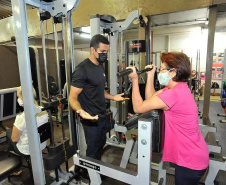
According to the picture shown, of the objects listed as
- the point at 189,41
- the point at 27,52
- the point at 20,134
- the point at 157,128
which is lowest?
the point at 20,134

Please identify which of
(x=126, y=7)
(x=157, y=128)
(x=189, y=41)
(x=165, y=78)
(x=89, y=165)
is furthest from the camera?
(x=189, y=41)

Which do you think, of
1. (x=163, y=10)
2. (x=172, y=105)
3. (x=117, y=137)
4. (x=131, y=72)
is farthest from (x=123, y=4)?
(x=172, y=105)

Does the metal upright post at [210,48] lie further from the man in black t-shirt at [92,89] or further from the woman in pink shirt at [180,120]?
the woman in pink shirt at [180,120]

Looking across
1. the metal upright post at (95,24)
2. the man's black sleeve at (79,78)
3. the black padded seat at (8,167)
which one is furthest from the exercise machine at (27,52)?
the metal upright post at (95,24)

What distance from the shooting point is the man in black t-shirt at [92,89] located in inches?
61.7

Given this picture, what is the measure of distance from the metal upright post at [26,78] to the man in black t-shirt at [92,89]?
36 centimetres

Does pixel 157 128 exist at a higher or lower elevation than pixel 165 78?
lower

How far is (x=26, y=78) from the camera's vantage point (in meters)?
1.35

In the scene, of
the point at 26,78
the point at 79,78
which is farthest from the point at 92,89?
the point at 26,78

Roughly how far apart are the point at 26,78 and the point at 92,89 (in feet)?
1.97

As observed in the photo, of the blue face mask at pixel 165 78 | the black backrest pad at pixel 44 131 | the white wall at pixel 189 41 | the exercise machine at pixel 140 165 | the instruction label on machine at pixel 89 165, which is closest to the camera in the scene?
the exercise machine at pixel 140 165

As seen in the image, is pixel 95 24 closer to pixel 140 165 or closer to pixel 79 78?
pixel 79 78

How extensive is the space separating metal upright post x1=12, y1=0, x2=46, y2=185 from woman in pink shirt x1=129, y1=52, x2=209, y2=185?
36.6 inches

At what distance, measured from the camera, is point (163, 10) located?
12.5ft
